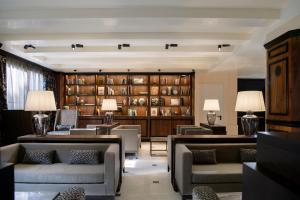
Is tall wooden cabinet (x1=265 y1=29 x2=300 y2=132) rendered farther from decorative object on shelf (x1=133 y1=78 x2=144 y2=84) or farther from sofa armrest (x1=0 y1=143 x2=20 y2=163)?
decorative object on shelf (x1=133 y1=78 x2=144 y2=84)

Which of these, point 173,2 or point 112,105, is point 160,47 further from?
point 173,2

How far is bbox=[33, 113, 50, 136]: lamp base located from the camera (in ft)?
12.6

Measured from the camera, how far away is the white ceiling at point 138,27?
3.69 m

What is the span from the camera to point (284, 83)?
4055 mm

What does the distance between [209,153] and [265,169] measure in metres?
2.59

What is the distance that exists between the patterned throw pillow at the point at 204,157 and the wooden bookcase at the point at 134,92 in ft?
19.1

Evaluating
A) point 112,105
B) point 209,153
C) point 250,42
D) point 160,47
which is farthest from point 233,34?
point 112,105

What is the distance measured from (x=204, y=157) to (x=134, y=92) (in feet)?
20.7

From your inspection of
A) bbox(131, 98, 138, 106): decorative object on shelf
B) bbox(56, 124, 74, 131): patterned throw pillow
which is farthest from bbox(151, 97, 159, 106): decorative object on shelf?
bbox(56, 124, 74, 131): patterned throw pillow

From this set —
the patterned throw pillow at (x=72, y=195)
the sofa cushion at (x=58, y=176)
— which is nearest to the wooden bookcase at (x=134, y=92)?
the sofa cushion at (x=58, y=176)

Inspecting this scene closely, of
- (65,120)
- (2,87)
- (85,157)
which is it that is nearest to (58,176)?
(85,157)

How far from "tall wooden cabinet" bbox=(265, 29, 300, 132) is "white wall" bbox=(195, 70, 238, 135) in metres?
4.59

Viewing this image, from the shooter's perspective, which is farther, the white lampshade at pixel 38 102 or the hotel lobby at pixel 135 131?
the white lampshade at pixel 38 102

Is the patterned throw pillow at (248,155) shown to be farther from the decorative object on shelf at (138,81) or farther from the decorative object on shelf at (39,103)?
the decorative object on shelf at (138,81)
